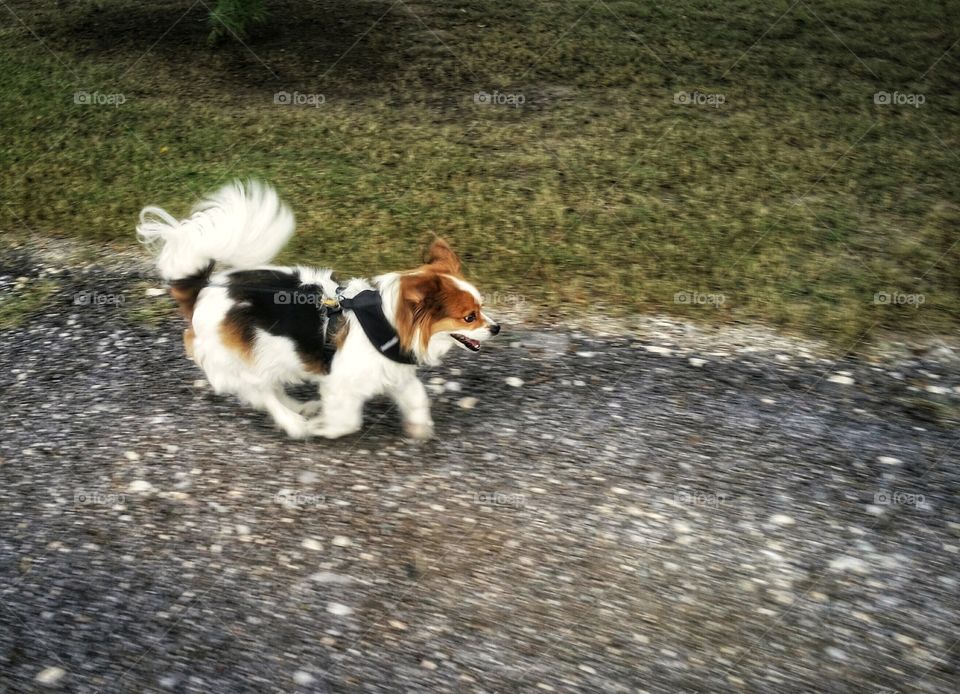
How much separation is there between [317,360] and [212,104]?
242 inches

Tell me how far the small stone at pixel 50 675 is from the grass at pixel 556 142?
12.6 ft

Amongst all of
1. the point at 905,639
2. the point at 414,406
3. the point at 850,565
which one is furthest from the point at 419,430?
the point at 905,639

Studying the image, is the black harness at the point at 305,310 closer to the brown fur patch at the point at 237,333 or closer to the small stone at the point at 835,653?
the brown fur patch at the point at 237,333

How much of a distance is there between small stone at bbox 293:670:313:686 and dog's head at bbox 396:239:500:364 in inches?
66.1

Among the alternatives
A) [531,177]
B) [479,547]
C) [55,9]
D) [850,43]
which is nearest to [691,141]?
[531,177]

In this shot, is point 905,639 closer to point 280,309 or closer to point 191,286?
point 280,309

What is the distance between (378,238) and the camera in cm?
688

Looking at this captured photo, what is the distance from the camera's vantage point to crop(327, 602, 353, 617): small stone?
3.68 m

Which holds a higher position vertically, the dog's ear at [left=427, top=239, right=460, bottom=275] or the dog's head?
the dog's ear at [left=427, top=239, right=460, bottom=275]

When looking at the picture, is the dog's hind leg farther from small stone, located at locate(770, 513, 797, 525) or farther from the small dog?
small stone, located at locate(770, 513, 797, 525)

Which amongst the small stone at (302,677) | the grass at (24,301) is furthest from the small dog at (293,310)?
the grass at (24,301)

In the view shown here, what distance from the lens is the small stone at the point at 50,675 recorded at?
3361 millimetres

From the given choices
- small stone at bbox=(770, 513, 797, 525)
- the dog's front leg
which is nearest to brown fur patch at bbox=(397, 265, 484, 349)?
the dog's front leg

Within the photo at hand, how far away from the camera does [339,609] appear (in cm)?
370
